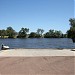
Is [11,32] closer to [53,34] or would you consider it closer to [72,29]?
[53,34]

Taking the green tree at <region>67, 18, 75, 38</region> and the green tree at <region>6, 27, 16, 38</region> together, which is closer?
the green tree at <region>67, 18, 75, 38</region>

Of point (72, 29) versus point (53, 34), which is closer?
point (72, 29)

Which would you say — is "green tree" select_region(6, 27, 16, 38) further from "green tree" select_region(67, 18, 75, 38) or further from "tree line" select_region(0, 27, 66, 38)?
"green tree" select_region(67, 18, 75, 38)

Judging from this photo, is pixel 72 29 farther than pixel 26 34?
No

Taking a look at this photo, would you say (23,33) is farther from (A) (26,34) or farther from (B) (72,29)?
(B) (72,29)

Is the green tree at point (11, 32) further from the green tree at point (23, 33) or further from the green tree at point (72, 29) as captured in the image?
the green tree at point (72, 29)

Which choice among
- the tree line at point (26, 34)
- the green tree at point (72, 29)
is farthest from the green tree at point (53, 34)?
the green tree at point (72, 29)

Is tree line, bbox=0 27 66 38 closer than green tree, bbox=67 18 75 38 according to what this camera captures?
No

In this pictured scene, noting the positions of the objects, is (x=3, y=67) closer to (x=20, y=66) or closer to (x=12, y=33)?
(x=20, y=66)

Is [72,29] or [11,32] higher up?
[11,32]

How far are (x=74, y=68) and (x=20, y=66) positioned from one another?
123 inches

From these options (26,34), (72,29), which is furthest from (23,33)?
(72,29)

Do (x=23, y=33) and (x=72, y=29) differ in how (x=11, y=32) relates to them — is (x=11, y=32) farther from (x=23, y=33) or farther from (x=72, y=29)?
(x=72, y=29)

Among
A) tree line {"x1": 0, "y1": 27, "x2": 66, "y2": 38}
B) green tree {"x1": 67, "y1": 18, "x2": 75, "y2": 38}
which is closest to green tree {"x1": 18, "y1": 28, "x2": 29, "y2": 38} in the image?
tree line {"x1": 0, "y1": 27, "x2": 66, "y2": 38}
